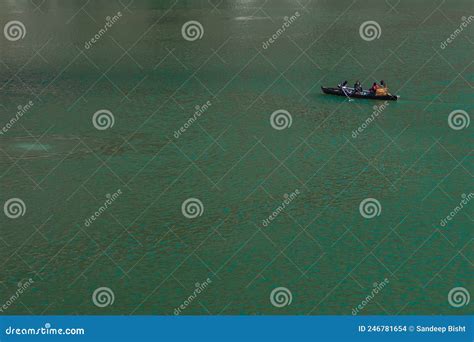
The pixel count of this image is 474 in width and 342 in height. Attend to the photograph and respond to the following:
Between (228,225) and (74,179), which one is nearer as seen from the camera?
(228,225)

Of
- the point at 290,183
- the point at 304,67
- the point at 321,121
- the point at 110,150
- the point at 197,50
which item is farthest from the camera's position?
the point at 197,50

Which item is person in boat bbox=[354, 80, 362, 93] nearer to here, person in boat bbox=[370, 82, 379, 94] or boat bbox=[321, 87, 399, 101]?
boat bbox=[321, 87, 399, 101]

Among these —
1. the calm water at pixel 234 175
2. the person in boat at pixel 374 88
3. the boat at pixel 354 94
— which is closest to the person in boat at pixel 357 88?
the boat at pixel 354 94

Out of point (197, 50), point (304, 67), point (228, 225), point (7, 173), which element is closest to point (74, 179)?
point (7, 173)

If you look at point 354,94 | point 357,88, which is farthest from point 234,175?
point 357,88

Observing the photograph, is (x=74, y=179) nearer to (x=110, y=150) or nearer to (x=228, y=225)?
(x=110, y=150)

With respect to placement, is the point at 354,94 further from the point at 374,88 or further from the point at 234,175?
the point at 234,175

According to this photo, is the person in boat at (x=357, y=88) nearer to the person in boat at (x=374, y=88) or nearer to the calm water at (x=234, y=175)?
the person in boat at (x=374, y=88)

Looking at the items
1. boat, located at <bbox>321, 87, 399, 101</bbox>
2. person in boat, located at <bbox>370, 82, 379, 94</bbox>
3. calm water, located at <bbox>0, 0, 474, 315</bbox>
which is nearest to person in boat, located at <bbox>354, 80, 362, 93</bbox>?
boat, located at <bbox>321, 87, 399, 101</bbox>
